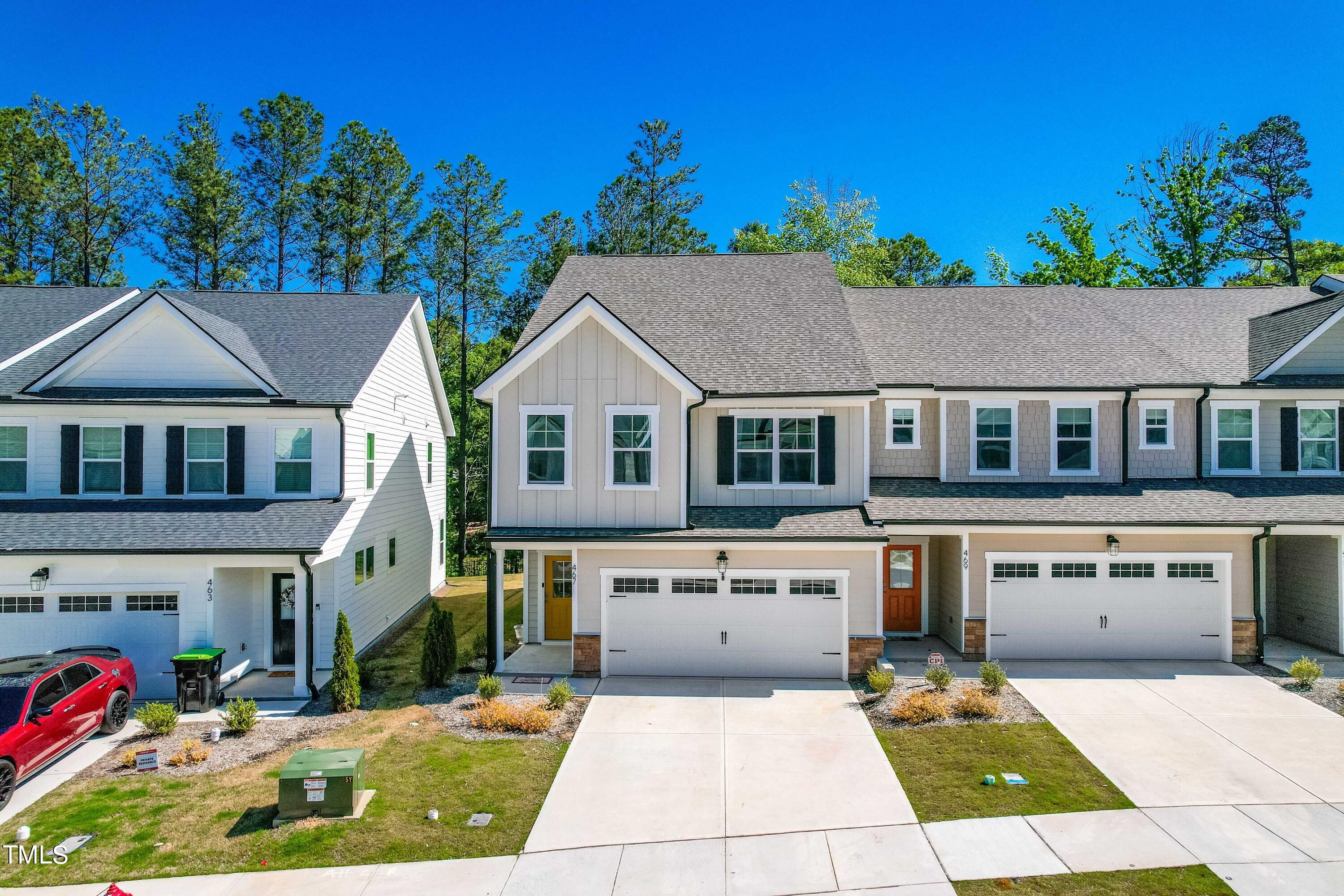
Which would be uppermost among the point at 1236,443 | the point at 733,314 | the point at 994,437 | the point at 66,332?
the point at 733,314

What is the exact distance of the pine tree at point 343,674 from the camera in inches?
491

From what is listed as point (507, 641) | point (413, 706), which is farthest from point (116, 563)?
point (507, 641)

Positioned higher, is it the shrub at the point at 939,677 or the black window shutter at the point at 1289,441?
the black window shutter at the point at 1289,441

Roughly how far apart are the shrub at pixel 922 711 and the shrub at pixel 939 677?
2.11ft

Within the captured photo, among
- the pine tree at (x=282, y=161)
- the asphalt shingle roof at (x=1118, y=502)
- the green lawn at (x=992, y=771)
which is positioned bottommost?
the green lawn at (x=992, y=771)

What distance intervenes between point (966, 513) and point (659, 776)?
835 cm

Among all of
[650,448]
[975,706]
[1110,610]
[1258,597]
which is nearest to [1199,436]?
[1258,597]

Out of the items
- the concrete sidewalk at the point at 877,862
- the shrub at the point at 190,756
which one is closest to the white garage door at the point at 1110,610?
the concrete sidewalk at the point at 877,862

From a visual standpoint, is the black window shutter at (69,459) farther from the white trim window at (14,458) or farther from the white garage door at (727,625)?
the white garage door at (727,625)

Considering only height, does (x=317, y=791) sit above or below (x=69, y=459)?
below

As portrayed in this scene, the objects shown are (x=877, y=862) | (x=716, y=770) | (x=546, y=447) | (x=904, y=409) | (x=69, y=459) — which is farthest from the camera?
(x=904, y=409)

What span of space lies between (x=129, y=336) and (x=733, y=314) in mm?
13276

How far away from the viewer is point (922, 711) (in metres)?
11.6

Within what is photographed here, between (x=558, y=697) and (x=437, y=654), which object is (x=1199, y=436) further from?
(x=437, y=654)
